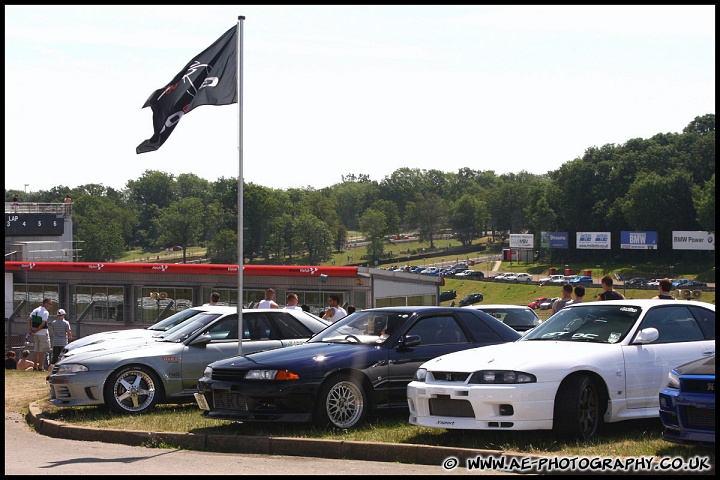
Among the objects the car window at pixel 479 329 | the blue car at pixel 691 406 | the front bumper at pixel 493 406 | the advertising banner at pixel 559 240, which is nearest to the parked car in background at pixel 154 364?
the car window at pixel 479 329

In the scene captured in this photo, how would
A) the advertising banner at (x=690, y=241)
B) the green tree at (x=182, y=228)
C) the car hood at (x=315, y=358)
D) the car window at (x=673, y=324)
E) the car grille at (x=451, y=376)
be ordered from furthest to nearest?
the green tree at (x=182, y=228), the advertising banner at (x=690, y=241), the car hood at (x=315, y=358), the car window at (x=673, y=324), the car grille at (x=451, y=376)

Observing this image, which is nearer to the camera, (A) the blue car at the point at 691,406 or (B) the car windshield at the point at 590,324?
(A) the blue car at the point at 691,406

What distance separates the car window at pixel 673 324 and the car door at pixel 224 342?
5745 mm

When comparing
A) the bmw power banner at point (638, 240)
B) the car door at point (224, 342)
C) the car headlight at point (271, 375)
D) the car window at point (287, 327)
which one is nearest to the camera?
the car headlight at point (271, 375)

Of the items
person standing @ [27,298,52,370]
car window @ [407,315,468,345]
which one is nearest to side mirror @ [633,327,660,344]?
car window @ [407,315,468,345]

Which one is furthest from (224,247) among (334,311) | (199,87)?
(199,87)

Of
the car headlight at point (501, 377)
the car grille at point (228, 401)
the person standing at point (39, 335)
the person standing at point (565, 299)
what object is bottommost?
the person standing at point (39, 335)

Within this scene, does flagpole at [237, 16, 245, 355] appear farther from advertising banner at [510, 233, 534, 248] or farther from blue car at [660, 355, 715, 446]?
advertising banner at [510, 233, 534, 248]

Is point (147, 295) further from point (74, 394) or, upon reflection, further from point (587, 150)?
point (587, 150)

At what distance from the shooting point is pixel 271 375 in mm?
10906

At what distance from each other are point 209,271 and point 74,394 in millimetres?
18798

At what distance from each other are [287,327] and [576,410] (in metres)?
6.03

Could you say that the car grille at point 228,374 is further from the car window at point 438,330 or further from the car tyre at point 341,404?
the car window at point 438,330

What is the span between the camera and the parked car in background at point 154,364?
13.3 meters
